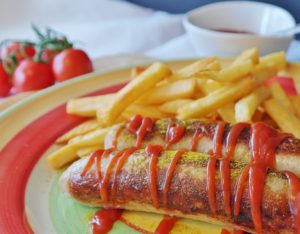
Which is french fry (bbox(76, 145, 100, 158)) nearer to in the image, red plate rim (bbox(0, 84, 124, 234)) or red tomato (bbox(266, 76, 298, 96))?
red plate rim (bbox(0, 84, 124, 234))

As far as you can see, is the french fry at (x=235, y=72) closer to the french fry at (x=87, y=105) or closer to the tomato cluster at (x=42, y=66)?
the french fry at (x=87, y=105)

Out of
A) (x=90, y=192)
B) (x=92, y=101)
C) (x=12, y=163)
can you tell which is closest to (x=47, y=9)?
(x=92, y=101)

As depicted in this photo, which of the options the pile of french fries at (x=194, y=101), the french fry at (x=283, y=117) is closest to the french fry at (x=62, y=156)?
the pile of french fries at (x=194, y=101)

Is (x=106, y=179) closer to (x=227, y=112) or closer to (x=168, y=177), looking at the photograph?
(x=168, y=177)

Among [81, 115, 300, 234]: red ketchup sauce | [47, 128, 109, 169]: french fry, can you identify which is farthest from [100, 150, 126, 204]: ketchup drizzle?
[47, 128, 109, 169]: french fry

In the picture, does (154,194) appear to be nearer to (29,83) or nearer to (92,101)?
(92,101)

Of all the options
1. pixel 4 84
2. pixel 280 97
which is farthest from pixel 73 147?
pixel 4 84
